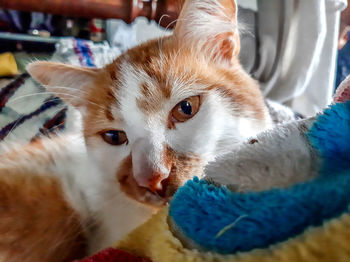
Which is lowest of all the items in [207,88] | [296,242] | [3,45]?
[3,45]

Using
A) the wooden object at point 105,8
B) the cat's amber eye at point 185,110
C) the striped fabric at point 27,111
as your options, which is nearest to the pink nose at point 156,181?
the cat's amber eye at point 185,110

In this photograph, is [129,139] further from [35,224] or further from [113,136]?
[35,224]

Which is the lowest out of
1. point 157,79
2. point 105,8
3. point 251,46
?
point 251,46

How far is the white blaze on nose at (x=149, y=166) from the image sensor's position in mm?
519

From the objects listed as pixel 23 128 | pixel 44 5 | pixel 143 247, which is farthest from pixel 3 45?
pixel 143 247

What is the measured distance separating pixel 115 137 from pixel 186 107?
0.53 ft

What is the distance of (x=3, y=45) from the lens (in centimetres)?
172

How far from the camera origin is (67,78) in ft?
2.56

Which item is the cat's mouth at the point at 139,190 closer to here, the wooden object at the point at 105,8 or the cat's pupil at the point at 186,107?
the cat's pupil at the point at 186,107

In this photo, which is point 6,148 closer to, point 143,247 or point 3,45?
point 143,247

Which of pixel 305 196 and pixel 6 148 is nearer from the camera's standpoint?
pixel 305 196

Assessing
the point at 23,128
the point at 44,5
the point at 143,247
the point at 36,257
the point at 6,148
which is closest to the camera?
the point at 143,247

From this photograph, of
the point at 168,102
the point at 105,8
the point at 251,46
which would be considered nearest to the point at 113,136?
the point at 168,102

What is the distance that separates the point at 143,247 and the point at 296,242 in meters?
0.19
